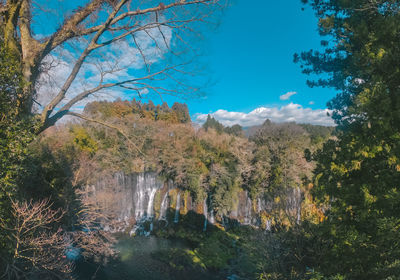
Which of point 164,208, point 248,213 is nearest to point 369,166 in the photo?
point 248,213

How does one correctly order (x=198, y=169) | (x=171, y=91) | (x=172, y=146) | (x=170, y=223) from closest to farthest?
1. (x=171, y=91)
2. (x=170, y=223)
3. (x=198, y=169)
4. (x=172, y=146)

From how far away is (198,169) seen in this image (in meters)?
19.7

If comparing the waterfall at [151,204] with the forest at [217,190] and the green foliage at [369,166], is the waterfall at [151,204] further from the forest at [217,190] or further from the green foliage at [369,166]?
the green foliage at [369,166]

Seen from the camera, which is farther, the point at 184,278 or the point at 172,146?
the point at 172,146

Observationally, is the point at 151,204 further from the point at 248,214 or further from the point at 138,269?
the point at 248,214

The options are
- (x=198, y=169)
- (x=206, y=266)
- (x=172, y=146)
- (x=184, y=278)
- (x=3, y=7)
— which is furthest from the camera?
(x=172, y=146)

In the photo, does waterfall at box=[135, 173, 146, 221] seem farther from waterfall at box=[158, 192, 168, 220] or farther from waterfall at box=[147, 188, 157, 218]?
waterfall at box=[158, 192, 168, 220]

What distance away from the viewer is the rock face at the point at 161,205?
58.6 ft

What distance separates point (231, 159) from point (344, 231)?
15411mm

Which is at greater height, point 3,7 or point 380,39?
point 3,7

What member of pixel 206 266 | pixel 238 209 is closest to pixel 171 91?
pixel 206 266

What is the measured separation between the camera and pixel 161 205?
62.6 ft

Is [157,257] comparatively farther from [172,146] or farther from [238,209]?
[172,146]

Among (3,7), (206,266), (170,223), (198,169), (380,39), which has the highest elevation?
(3,7)
